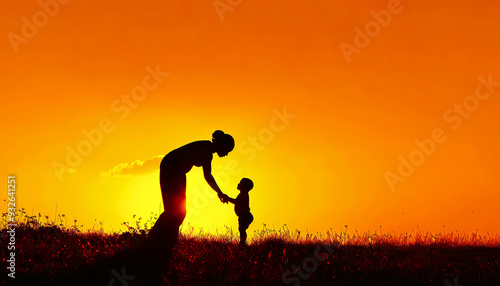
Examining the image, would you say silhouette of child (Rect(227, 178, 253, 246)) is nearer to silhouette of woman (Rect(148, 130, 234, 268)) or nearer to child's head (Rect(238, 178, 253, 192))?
child's head (Rect(238, 178, 253, 192))

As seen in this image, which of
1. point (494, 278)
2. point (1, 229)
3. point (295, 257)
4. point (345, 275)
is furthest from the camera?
point (1, 229)

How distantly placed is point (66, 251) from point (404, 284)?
470 cm

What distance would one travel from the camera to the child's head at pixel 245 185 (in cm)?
1247

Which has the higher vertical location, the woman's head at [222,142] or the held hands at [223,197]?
the woman's head at [222,142]

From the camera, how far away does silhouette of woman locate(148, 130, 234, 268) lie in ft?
27.1

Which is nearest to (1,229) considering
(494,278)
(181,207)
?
(181,207)

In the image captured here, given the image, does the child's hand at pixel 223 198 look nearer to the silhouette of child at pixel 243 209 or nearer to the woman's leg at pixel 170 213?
the woman's leg at pixel 170 213

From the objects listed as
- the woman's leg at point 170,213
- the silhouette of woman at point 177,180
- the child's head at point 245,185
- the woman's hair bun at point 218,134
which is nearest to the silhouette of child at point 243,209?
the child's head at point 245,185

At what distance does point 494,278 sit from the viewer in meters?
7.61

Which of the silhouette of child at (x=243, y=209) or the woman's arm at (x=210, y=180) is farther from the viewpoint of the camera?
the silhouette of child at (x=243, y=209)

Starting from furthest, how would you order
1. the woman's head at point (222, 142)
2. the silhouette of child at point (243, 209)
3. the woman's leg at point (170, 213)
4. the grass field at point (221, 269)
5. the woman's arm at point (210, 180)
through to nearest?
the silhouette of child at point (243, 209), the woman's head at point (222, 142), the woman's arm at point (210, 180), the woman's leg at point (170, 213), the grass field at point (221, 269)

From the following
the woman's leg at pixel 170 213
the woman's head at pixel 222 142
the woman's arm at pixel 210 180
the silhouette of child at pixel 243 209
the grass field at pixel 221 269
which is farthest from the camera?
the silhouette of child at pixel 243 209

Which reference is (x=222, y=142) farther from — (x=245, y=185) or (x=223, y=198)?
(x=245, y=185)

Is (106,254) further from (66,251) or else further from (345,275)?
(345,275)
